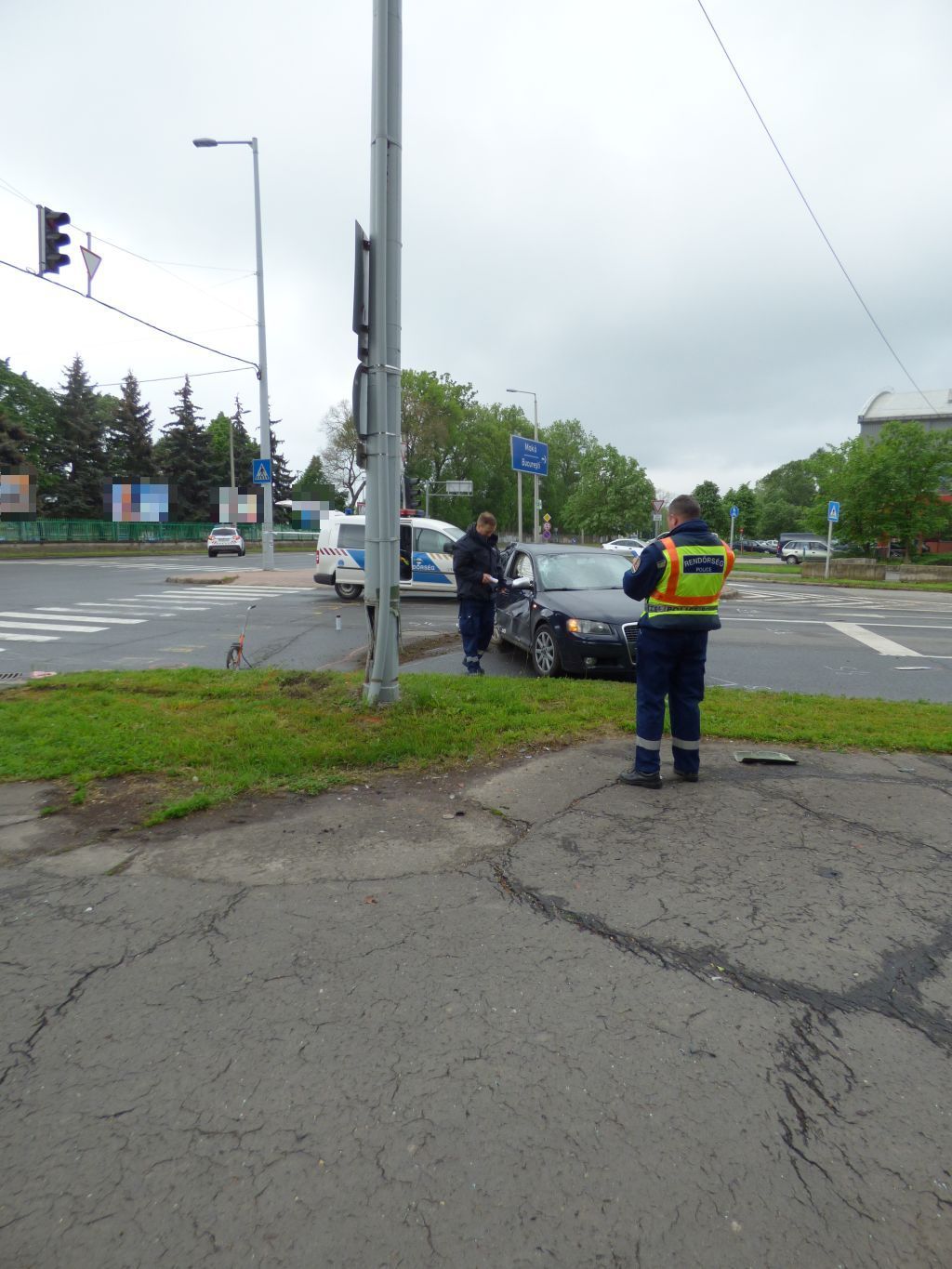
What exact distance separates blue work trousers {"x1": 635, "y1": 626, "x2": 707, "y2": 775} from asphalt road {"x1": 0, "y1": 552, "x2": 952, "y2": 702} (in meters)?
4.12

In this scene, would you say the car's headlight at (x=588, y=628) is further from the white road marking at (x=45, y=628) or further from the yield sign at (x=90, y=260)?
the yield sign at (x=90, y=260)

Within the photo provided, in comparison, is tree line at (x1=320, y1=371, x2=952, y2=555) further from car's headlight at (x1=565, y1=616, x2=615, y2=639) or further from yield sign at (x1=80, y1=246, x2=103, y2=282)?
car's headlight at (x1=565, y1=616, x2=615, y2=639)

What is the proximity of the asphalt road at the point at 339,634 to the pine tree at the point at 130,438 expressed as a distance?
39382 millimetres

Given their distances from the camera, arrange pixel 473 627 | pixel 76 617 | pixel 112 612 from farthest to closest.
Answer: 1. pixel 112 612
2. pixel 76 617
3. pixel 473 627

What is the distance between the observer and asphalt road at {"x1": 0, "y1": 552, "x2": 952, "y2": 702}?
9.62 metres

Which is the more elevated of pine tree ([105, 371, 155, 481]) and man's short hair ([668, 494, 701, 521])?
pine tree ([105, 371, 155, 481])

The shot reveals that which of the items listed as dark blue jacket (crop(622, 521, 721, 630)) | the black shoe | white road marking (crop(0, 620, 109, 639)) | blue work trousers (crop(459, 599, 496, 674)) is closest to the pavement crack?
the black shoe

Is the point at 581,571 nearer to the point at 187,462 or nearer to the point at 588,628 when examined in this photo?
the point at 588,628

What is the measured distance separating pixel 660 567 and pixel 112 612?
45.6 feet

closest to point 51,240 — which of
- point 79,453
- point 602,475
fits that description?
point 79,453

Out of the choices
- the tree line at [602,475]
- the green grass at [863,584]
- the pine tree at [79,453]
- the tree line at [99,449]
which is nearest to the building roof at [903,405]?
the tree line at [602,475]

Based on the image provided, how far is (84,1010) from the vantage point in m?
2.65

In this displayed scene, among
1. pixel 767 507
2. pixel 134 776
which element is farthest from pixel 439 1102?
pixel 767 507

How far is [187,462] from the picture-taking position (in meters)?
59.0
